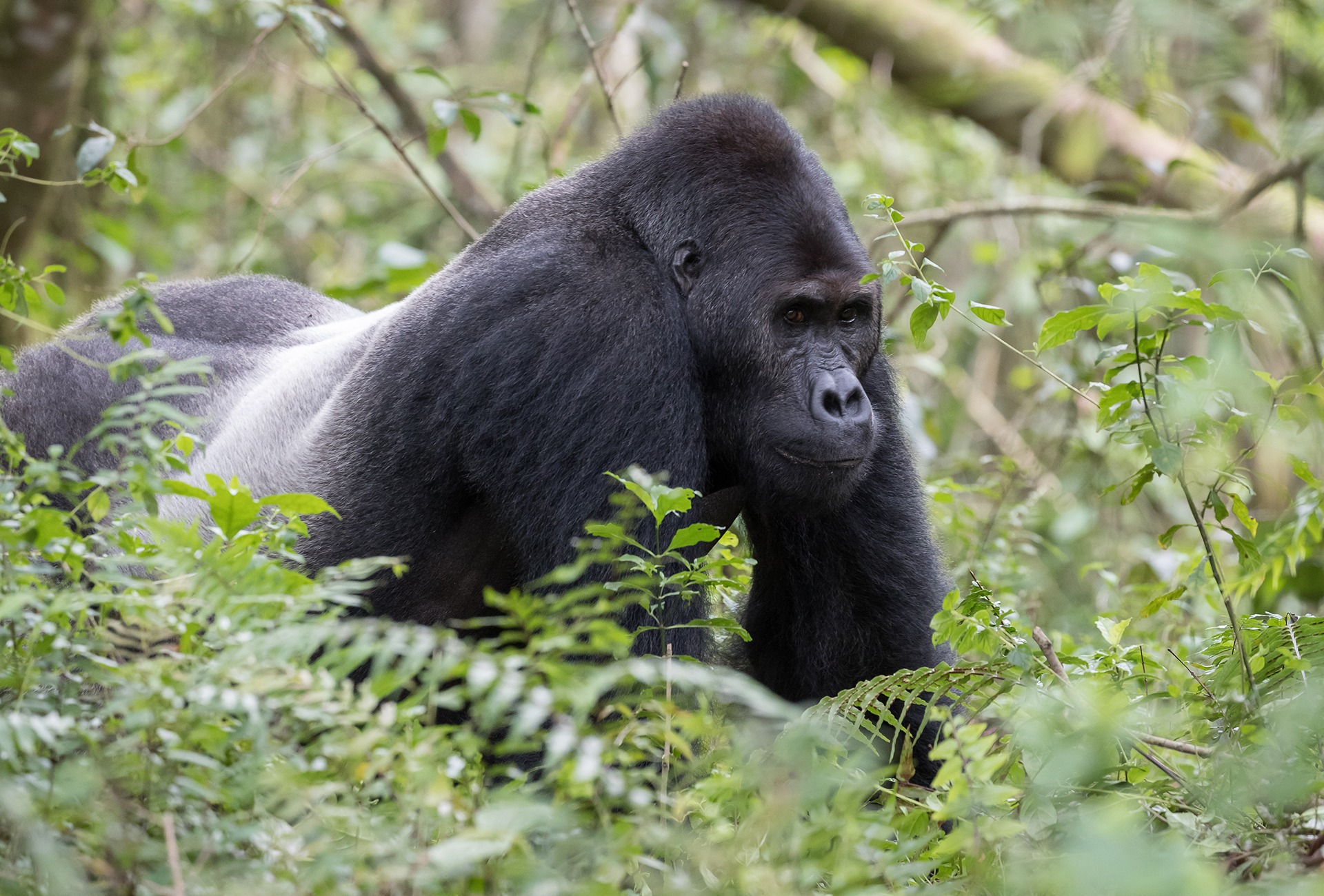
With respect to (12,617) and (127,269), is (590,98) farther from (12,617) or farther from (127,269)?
(12,617)

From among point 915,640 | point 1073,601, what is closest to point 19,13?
point 915,640

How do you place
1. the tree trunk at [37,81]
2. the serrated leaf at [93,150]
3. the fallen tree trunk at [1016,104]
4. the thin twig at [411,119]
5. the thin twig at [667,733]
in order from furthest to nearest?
the thin twig at [411,119] → the fallen tree trunk at [1016,104] → the tree trunk at [37,81] → the serrated leaf at [93,150] → the thin twig at [667,733]

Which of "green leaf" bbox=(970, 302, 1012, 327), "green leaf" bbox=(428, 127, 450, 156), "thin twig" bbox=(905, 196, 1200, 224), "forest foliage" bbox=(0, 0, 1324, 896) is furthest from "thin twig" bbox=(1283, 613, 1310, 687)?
"green leaf" bbox=(428, 127, 450, 156)

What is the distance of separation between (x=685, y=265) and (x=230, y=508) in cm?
150

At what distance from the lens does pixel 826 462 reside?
118 inches

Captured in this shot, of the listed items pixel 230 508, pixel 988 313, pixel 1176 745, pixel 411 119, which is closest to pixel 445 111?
pixel 411 119

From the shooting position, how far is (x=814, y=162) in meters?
3.41

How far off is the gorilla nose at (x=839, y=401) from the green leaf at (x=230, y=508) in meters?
1.43

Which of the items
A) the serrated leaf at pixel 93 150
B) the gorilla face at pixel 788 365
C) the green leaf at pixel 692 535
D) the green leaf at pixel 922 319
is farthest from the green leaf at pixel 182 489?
the serrated leaf at pixel 93 150

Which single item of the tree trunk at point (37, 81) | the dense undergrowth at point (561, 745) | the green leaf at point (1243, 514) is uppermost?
the tree trunk at point (37, 81)

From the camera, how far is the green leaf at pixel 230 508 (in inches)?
85.0

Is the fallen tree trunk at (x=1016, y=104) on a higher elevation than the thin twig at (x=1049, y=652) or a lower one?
higher

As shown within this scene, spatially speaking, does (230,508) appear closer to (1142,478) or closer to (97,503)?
(97,503)

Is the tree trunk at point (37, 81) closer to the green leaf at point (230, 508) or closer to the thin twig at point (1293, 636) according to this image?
the green leaf at point (230, 508)
